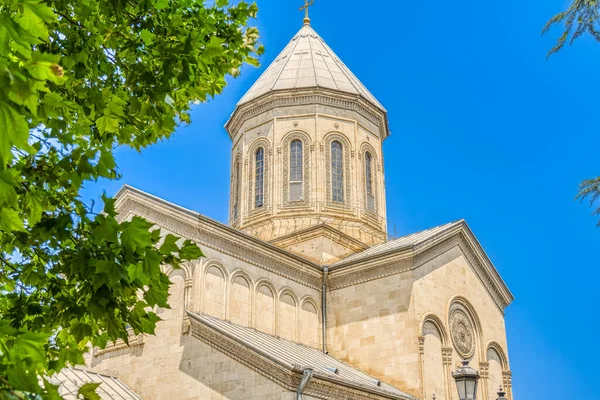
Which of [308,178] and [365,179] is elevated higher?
[365,179]

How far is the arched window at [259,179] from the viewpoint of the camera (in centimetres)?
1973

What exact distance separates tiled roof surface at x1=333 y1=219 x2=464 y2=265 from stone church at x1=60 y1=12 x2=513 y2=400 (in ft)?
0.27

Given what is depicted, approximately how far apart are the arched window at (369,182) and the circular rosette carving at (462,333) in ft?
14.4

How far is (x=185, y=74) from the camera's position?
17.2 feet

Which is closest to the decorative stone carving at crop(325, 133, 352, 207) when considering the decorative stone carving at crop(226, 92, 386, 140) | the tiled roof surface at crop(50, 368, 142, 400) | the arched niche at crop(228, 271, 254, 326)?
the decorative stone carving at crop(226, 92, 386, 140)

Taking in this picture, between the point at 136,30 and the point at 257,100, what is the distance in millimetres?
Result: 14761

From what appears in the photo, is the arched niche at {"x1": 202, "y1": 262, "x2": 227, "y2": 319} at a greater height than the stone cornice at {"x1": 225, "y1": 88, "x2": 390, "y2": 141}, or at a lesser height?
lesser

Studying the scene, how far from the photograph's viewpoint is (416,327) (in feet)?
50.5

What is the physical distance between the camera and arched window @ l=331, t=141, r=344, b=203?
19.6m

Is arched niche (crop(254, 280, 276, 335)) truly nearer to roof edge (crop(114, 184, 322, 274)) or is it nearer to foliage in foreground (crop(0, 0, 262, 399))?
roof edge (crop(114, 184, 322, 274))

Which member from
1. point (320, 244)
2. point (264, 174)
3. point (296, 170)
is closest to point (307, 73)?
point (296, 170)

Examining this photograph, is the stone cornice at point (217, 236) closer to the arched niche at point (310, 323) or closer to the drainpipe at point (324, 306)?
the drainpipe at point (324, 306)

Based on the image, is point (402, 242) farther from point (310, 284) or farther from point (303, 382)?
point (303, 382)

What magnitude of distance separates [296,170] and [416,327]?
A: 6.21m
